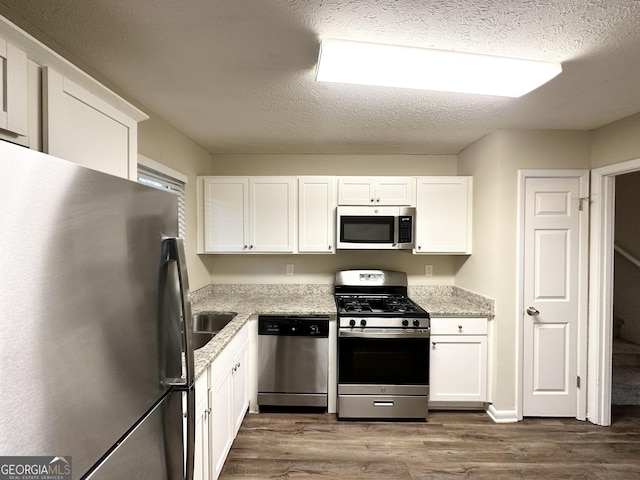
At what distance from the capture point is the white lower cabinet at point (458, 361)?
2.57 meters

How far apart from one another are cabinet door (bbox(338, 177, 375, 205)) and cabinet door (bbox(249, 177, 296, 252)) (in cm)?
50

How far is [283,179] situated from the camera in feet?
9.71

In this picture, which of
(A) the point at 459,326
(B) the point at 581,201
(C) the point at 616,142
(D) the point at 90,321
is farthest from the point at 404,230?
(D) the point at 90,321

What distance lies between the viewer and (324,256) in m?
3.28

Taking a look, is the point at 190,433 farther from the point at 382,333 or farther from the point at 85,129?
the point at 382,333

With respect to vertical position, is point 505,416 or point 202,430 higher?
point 202,430

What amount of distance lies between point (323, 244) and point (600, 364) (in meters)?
2.47

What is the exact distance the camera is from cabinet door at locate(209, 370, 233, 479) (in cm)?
168

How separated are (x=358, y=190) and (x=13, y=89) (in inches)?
97.8

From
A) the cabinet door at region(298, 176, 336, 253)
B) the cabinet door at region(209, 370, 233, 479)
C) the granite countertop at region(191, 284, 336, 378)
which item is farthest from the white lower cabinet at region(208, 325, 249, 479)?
the cabinet door at region(298, 176, 336, 253)

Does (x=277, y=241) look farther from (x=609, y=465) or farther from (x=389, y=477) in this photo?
(x=609, y=465)

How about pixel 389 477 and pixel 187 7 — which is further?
pixel 389 477

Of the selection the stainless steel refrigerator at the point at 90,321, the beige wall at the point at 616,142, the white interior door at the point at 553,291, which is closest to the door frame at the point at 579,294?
the white interior door at the point at 553,291

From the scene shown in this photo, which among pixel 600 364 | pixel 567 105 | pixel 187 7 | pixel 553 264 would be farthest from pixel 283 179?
pixel 600 364
